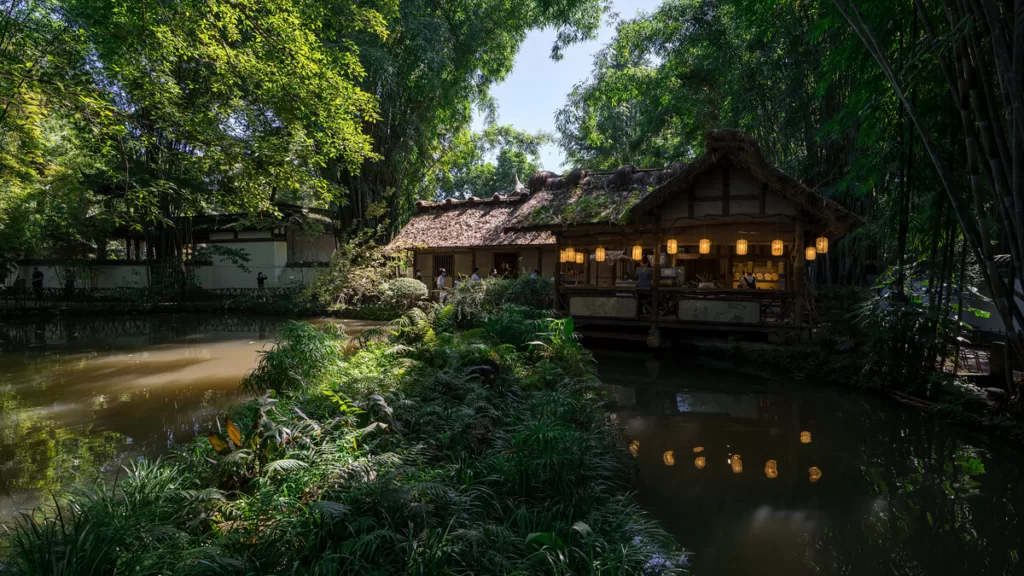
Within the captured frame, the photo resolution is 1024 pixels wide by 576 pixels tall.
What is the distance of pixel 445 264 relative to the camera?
2109 centimetres

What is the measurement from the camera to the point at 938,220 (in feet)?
18.8

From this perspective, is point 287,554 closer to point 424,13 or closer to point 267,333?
point 267,333

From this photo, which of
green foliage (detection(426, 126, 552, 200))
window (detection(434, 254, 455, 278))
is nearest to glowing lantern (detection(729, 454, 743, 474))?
window (detection(434, 254, 455, 278))

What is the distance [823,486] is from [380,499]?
3.97 m

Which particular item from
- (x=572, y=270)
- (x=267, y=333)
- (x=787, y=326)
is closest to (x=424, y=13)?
(x=572, y=270)

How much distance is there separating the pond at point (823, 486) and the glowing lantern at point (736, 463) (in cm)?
1

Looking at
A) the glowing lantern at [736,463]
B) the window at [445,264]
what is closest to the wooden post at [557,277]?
the glowing lantern at [736,463]

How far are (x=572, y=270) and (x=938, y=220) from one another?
37.8 ft

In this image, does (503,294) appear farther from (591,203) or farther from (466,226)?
(466,226)

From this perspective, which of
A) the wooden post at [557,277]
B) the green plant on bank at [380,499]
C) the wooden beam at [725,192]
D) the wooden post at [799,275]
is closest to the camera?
the green plant on bank at [380,499]

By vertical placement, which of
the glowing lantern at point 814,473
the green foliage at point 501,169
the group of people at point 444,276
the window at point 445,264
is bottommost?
the glowing lantern at point 814,473

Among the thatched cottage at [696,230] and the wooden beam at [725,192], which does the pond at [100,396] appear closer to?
the thatched cottage at [696,230]

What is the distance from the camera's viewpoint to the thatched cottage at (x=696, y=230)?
9.83 meters

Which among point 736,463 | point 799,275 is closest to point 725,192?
point 799,275
